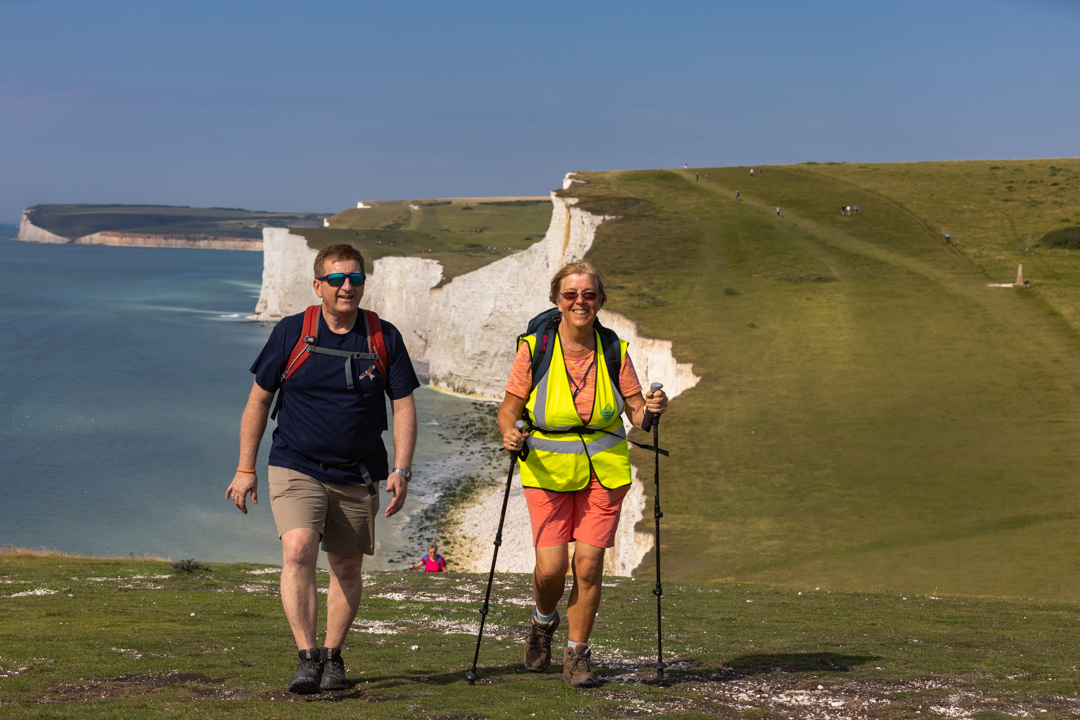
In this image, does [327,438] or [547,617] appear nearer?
[327,438]

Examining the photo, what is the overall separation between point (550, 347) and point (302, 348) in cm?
193

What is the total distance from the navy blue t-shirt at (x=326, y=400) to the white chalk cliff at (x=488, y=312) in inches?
1133

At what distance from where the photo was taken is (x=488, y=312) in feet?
266

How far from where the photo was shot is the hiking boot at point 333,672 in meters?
6.61

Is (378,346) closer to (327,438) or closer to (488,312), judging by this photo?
(327,438)

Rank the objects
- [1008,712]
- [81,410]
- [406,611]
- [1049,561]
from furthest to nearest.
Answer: [81,410] → [1049,561] → [406,611] → [1008,712]

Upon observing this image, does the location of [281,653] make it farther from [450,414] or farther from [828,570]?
[450,414]

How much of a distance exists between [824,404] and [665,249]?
30903 millimetres

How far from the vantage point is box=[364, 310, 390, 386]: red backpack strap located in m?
6.72

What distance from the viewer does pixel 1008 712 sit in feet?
21.9

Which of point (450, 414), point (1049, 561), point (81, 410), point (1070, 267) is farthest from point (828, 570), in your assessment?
point (81, 410)

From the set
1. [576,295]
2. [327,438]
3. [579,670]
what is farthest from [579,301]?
[579,670]

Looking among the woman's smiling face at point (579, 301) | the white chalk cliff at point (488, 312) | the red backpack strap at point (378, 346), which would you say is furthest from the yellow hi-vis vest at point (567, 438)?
the white chalk cliff at point (488, 312)

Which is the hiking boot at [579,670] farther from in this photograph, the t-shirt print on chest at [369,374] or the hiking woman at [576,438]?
the t-shirt print on chest at [369,374]
